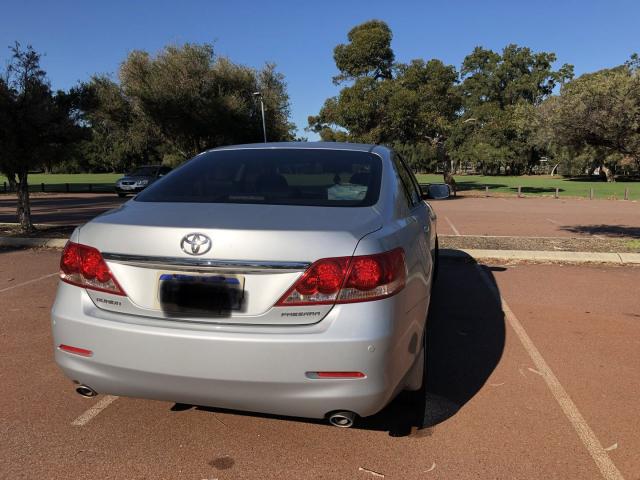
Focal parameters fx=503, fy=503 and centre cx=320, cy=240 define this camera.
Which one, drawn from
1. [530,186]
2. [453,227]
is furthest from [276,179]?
[530,186]

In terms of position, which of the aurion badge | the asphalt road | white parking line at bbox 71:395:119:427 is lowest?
white parking line at bbox 71:395:119:427

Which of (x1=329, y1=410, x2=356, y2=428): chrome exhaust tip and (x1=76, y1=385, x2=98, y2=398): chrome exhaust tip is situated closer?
(x1=329, y1=410, x2=356, y2=428): chrome exhaust tip

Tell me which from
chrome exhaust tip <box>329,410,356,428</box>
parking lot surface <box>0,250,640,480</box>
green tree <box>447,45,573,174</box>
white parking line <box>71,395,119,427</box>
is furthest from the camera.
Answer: green tree <box>447,45,573,174</box>

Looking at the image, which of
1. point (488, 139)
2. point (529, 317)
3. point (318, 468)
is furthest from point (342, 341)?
point (488, 139)

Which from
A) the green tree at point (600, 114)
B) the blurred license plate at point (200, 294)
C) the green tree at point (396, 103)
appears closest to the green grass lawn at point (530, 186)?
the green tree at point (396, 103)

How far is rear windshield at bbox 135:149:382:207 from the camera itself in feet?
9.38

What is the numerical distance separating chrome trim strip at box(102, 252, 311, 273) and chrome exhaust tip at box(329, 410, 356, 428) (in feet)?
2.33

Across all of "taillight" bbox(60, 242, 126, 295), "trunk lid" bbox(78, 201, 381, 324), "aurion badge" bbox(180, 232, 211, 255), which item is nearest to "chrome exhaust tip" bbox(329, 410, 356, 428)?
"trunk lid" bbox(78, 201, 381, 324)

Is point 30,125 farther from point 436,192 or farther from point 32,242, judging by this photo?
point 436,192

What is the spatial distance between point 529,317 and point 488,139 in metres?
58.5

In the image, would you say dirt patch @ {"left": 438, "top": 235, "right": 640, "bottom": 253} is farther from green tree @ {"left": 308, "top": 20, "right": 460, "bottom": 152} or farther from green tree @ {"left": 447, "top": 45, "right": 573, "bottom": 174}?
green tree @ {"left": 447, "top": 45, "right": 573, "bottom": 174}

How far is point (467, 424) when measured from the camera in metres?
3.03

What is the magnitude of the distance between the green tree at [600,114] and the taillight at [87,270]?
28.5 feet

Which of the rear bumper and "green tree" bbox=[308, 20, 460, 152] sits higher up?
"green tree" bbox=[308, 20, 460, 152]
